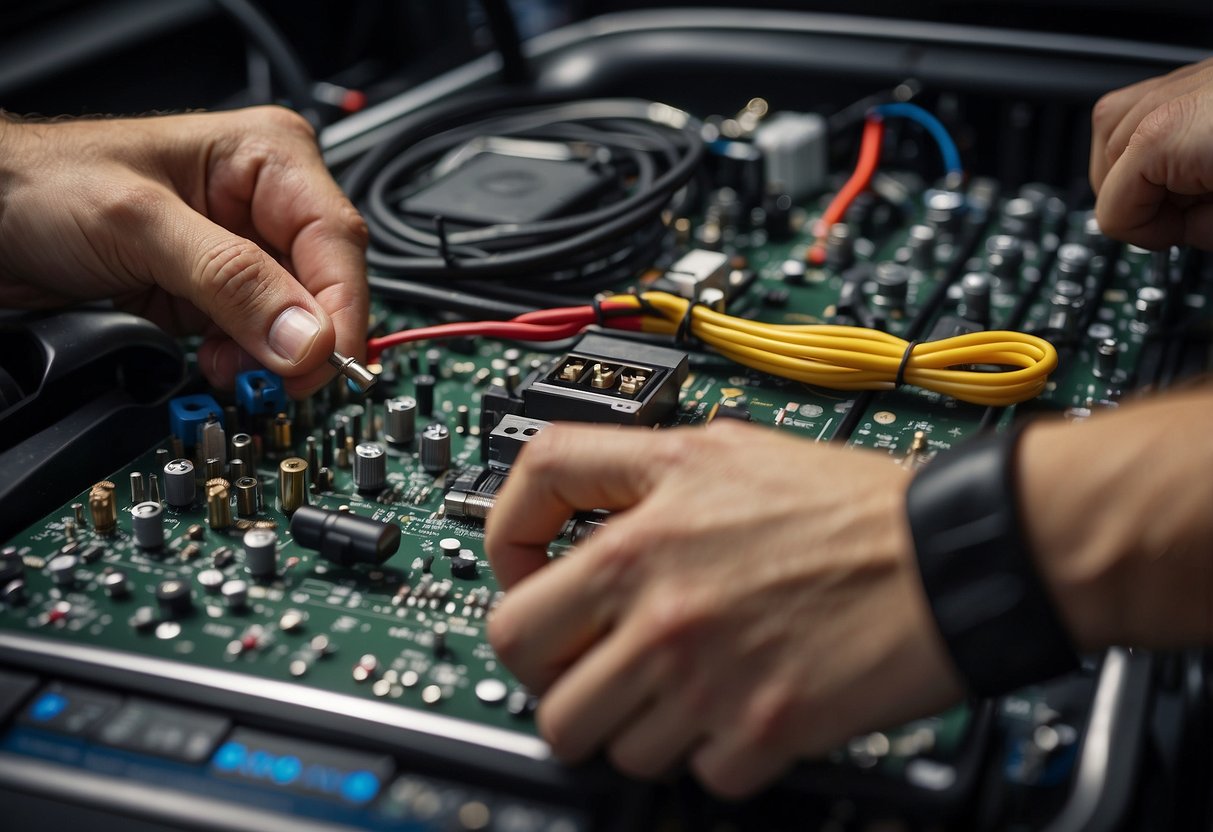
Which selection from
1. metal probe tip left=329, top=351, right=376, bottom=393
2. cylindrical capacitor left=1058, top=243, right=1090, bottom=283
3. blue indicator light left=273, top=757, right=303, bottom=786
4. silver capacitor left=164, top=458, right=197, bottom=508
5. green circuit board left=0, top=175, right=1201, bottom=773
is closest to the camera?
blue indicator light left=273, top=757, right=303, bottom=786

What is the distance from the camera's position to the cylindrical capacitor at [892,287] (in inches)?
65.6

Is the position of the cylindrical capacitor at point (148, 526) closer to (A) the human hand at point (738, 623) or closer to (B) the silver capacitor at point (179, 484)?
(B) the silver capacitor at point (179, 484)

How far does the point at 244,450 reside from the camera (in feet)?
4.34

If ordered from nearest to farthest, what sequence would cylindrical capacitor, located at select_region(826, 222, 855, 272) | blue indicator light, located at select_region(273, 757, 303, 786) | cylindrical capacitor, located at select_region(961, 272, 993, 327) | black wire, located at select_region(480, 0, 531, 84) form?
blue indicator light, located at select_region(273, 757, 303, 786)
cylindrical capacitor, located at select_region(961, 272, 993, 327)
cylindrical capacitor, located at select_region(826, 222, 855, 272)
black wire, located at select_region(480, 0, 531, 84)

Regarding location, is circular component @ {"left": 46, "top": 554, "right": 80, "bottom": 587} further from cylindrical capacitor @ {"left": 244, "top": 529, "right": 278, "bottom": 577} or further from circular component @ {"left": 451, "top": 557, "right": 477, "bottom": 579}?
circular component @ {"left": 451, "top": 557, "right": 477, "bottom": 579}

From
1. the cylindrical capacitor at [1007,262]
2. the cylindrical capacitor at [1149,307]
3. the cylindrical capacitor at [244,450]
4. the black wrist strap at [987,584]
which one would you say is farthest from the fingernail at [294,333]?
the cylindrical capacitor at [1149,307]

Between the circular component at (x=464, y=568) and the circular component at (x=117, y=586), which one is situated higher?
the circular component at (x=117, y=586)

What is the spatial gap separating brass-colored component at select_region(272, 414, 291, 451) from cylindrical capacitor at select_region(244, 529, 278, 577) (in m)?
0.25

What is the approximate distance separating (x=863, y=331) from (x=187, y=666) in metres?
0.87

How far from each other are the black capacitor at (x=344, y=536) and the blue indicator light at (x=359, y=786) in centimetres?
27

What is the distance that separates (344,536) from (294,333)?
31 centimetres

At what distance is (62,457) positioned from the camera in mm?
1261

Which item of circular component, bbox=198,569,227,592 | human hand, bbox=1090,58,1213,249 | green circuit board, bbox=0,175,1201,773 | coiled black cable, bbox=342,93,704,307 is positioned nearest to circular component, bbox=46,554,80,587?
green circuit board, bbox=0,175,1201,773

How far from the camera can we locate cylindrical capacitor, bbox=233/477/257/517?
1.24 metres
